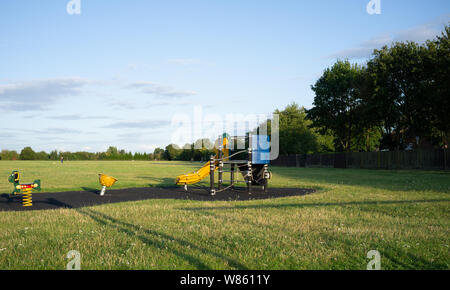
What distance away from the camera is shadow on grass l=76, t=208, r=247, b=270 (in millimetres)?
4711

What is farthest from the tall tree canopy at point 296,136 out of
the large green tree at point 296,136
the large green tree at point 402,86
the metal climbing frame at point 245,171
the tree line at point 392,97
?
the metal climbing frame at point 245,171

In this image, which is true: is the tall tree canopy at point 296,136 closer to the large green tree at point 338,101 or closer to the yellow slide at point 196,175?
the large green tree at point 338,101

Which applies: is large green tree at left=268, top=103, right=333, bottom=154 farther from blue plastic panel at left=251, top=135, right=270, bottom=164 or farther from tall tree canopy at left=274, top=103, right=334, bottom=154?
blue plastic panel at left=251, top=135, right=270, bottom=164

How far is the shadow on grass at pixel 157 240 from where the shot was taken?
15.5ft

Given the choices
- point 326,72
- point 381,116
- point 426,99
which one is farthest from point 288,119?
point 426,99

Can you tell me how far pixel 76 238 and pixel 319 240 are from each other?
173 inches

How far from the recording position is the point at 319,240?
19.3ft

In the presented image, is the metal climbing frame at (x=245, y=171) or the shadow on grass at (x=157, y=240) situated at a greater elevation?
the metal climbing frame at (x=245, y=171)

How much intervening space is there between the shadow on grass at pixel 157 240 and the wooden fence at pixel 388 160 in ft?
104

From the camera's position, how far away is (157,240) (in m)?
5.91

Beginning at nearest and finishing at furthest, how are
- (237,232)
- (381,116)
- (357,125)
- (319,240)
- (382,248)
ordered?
1. (382,248)
2. (319,240)
3. (237,232)
4. (381,116)
5. (357,125)

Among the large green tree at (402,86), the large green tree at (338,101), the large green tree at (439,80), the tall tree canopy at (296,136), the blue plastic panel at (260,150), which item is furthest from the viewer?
the tall tree canopy at (296,136)

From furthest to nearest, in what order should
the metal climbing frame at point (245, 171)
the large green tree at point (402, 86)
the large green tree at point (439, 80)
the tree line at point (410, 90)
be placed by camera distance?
the large green tree at point (402, 86) → the tree line at point (410, 90) → the large green tree at point (439, 80) → the metal climbing frame at point (245, 171)
